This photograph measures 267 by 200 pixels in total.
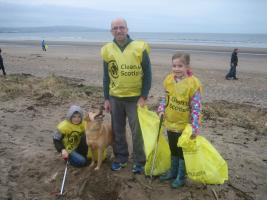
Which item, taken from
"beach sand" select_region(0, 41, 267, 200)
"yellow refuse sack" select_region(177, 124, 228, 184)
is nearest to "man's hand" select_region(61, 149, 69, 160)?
"beach sand" select_region(0, 41, 267, 200)

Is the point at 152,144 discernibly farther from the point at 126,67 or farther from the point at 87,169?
the point at 87,169

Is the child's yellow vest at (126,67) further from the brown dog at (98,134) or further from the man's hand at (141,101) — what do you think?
the brown dog at (98,134)

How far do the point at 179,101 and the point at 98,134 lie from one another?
1.29 metres

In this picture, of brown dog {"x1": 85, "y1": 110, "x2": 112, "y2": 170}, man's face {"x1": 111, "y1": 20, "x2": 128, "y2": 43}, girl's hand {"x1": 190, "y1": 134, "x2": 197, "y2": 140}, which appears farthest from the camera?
brown dog {"x1": 85, "y1": 110, "x2": 112, "y2": 170}

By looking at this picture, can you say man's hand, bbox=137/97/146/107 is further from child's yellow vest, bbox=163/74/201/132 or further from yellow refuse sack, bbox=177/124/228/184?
yellow refuse sack, bbox=177/124/228/184

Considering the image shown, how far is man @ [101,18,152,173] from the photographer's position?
14.2 ft

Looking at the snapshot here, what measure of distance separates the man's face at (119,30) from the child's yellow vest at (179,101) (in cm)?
79

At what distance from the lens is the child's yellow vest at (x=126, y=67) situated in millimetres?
4332

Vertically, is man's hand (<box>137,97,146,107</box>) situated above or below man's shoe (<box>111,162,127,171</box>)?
above

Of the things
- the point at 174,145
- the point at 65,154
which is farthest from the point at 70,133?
the point at 174,145

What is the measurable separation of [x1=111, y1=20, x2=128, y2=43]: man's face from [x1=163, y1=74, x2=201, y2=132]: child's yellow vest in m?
0.79

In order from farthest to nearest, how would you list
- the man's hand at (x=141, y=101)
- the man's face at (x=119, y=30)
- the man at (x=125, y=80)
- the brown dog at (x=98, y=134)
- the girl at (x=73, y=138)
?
1. the girl at (x=73, y=138)
2. the brown dog at (x=98, y=134)
3. the man's hand at (x=141, y=101)
4. the man at (x=125, y=80)
5. the man's face at (x=119, y=30)

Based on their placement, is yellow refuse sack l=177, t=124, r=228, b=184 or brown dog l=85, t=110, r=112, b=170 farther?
brown dog l=85, t=110, r=112, b=170

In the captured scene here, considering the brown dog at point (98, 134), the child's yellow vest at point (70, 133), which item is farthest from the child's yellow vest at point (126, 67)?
the child's yellow vest at point (70, 133)
